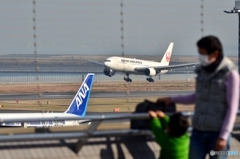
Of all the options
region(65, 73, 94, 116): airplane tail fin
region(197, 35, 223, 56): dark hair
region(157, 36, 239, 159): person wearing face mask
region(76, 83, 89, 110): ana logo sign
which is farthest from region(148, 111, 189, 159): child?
region(76, 83, 89, 110): ana logo sign

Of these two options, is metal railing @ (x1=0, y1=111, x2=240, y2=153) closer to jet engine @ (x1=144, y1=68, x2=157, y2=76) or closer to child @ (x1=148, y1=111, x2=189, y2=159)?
child @ (x1=148, y1=111, x2=189, y2=159)

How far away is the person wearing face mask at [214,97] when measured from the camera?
5.42 metres

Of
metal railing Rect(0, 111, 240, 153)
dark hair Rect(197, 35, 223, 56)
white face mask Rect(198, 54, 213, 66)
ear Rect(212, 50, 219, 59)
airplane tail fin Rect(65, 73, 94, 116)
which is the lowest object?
airplane tail fin Rect(65, 73, 94, 116)

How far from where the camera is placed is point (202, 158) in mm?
5719

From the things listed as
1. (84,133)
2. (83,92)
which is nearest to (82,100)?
(83,92)

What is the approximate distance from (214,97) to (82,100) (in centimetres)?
1994

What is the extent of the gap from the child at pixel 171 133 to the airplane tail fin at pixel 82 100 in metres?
18.8

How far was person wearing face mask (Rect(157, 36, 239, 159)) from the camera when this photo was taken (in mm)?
5418

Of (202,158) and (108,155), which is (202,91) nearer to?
(202,158)

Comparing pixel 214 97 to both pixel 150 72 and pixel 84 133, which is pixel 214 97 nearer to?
pixel 84 133

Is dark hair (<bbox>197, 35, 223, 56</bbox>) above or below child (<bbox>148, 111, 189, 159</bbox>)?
above

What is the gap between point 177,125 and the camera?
18.4 feet

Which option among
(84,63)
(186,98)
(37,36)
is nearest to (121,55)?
(37,36)

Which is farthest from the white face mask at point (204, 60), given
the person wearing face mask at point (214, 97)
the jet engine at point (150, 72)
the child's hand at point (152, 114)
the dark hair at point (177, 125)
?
the jet engine at point (150, 72)
